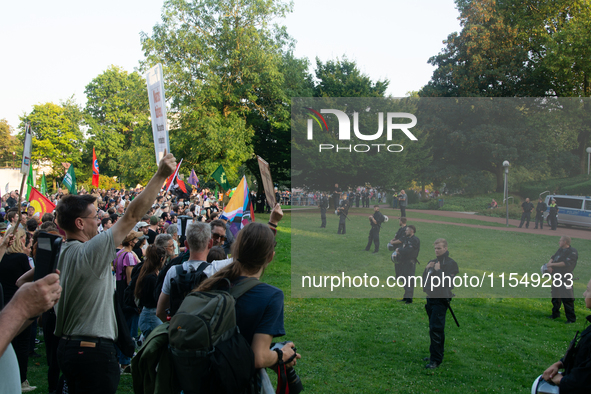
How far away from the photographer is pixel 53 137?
2083 inches

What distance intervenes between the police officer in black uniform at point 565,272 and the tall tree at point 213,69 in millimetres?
23862

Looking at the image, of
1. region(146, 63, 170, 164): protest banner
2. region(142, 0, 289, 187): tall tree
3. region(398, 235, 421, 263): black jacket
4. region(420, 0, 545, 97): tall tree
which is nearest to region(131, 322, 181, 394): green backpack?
region(146, 63, 170, 164): protest banner

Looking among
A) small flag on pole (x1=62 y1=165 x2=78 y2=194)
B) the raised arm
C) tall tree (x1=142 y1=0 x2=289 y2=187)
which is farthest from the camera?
tall tree (x1=142 y1=0 x2=289 y2=187)

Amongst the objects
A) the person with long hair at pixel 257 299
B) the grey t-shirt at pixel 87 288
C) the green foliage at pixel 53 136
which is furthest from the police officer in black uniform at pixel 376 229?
the green foliage at pixel 53 136

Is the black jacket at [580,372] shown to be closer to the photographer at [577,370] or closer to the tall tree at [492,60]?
the photographer at [577,370]

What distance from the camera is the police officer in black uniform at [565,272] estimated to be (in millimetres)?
9445

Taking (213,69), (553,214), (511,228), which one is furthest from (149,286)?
(213,69)

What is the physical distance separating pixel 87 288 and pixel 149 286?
2.60m

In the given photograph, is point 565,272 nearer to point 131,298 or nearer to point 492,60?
point 131,298

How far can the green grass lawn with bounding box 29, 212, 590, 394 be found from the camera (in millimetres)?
6273

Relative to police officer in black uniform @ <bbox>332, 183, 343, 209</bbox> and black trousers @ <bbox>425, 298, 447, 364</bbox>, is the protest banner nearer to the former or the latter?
black trousers @ <bbox>425, 298, 447, 364</bbox>

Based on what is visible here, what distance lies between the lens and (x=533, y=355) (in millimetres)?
7363

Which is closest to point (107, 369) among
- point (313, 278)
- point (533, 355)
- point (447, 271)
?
point (447, 271)

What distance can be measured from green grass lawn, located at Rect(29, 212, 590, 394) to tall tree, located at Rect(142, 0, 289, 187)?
66.6 ft
